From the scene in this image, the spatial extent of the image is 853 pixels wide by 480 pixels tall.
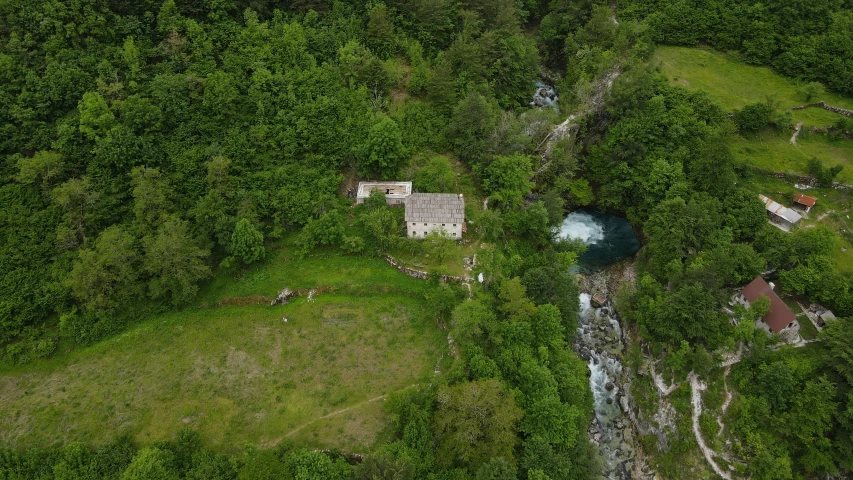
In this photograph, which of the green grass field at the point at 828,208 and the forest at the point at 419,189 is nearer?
the forest at the point at 419,189

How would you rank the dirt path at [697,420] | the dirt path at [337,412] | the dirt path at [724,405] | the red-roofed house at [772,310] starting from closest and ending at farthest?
1. the dirt path at [337,412]
2. the dirt path at [697,420]
3. the dirt path at [724,405]
4. the red-roofed house at [772,310]

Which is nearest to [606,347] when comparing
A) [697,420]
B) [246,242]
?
[697,420]

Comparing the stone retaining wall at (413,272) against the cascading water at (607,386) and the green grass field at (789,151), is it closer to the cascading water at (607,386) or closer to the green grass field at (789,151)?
the cascading water at (607,386)

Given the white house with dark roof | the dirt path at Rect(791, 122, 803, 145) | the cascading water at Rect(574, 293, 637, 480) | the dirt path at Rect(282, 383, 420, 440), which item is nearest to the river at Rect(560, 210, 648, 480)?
the cascading water at Rect(574, 293, 637, 480)

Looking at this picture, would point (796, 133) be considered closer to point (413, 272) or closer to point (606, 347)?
point (606, 347)

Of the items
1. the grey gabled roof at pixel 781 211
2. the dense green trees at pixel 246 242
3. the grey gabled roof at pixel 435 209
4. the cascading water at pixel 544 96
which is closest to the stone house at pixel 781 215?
the grey gabled roof at pixel 781 211

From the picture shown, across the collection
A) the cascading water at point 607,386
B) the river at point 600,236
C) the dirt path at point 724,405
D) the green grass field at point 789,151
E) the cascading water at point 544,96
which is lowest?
the cascading water at point 607,386

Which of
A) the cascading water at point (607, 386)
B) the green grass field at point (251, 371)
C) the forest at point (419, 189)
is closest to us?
the forest at point (419, 189)
